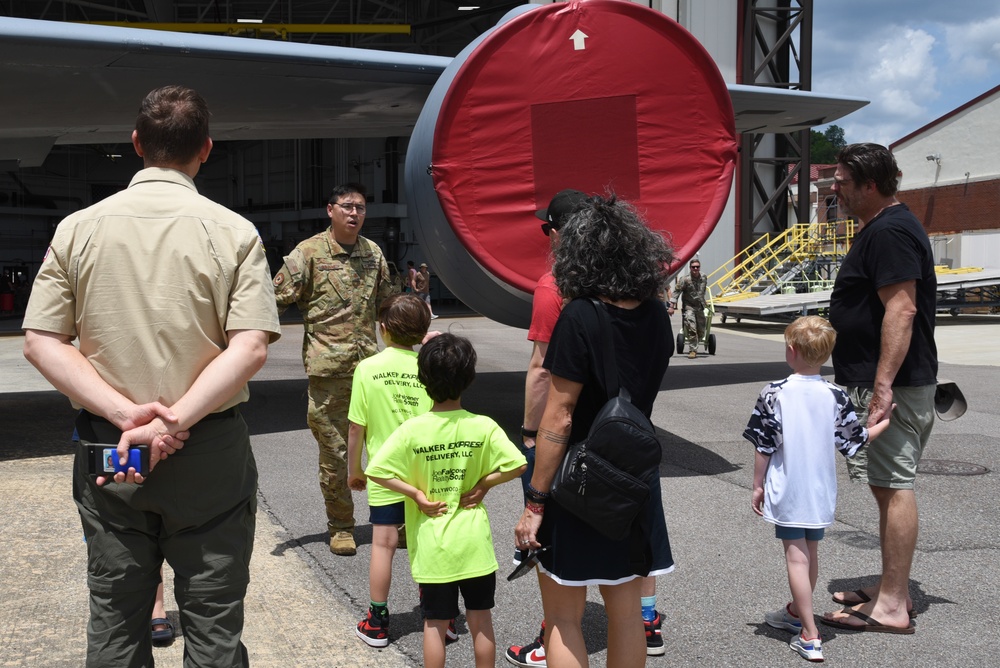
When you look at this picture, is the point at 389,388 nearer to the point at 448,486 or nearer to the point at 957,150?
the point at 448,486

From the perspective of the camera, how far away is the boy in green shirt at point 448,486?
316cm

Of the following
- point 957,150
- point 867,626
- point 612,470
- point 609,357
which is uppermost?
point 957,150

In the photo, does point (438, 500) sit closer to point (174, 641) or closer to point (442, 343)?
point (442, 343)

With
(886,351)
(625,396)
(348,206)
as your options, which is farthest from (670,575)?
(348,206)

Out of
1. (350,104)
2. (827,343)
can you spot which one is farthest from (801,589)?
(350,104)

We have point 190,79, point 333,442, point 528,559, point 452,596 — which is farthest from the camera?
point 190,79

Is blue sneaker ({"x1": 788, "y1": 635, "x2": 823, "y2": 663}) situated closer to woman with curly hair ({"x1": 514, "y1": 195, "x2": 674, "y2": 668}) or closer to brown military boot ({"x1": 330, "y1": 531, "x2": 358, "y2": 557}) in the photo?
woman with curly hair ({"x1": 514, "y1": 195, "x2": 674, "y2": 668})

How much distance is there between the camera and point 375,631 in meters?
3.69

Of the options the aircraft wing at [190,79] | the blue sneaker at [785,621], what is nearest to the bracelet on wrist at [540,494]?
the blue sneaker at [785,621]

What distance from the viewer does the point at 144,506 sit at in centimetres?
248

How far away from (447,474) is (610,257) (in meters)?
1.00

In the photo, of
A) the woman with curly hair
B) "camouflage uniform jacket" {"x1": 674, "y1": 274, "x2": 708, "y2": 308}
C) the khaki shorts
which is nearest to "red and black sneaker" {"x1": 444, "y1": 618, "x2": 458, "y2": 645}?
the woman with curly hair

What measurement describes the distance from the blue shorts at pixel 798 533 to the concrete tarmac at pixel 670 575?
1.49 feet

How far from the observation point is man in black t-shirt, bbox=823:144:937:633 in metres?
3.87
